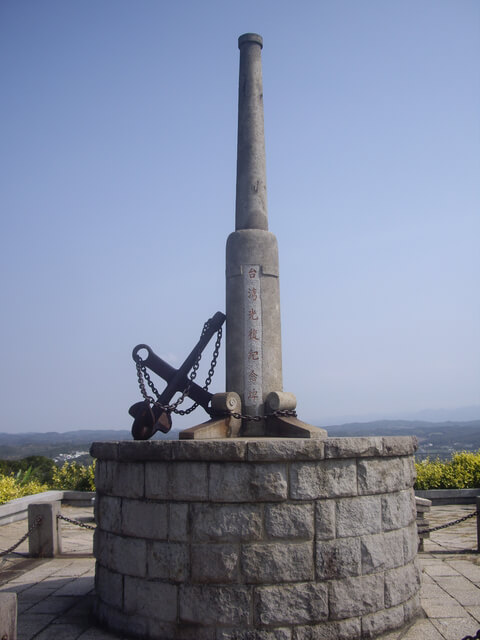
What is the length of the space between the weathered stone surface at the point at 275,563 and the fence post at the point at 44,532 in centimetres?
466

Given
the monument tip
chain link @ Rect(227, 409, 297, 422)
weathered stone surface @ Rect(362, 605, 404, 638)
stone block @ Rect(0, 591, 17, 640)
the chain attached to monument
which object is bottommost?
weathered stone surface @ Rect(362, 605, 404, 638)

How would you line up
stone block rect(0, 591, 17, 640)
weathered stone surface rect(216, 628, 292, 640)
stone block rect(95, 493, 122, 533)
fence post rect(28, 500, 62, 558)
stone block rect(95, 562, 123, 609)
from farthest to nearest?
fence post rect(28, 500, 62, 558)
stone block rect(95, 493, 122, 533)
stone block rect(95, 562, 123, 609)
weathered stone surface rect(216, 628, 292, 640)
stone block rect(0, 591, 17, 640)

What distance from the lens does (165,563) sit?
4945 mm

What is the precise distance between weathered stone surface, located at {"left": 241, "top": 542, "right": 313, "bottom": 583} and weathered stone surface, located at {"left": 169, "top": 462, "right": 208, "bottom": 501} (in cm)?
53

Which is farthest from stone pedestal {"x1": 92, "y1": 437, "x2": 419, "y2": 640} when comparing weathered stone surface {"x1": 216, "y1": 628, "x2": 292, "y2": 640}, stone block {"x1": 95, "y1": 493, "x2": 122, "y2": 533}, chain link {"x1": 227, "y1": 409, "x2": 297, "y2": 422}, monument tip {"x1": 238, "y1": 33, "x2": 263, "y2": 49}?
monument tip {"x1": 238, "y1": 33, "x2": 263, "y2": 49}

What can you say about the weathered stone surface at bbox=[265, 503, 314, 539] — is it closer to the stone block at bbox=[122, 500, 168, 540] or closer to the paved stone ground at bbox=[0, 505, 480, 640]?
the stone block at bbox=[122, 500, 168, 540]

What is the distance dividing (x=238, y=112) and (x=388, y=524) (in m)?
4.75

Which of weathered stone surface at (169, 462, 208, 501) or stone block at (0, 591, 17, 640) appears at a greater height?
weathered stone surface at (169, 462, 208, 501)

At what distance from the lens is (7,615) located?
10.5ft

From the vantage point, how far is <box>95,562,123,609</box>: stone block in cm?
A: 526

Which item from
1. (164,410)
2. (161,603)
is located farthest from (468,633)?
(164,410)

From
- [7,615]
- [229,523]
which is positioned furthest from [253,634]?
[7,615]

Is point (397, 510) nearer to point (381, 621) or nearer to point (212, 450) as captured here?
point (381, 621)

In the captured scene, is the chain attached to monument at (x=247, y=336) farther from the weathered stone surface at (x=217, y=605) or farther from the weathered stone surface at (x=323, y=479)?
the weathered stone surface at (x=217, y=605)
